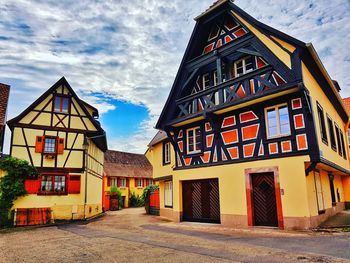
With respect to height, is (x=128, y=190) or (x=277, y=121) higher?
(x=277, y=121)

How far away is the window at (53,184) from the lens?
715 inches

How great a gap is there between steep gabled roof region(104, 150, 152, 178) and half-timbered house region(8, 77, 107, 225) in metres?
16.6

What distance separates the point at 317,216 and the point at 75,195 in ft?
47.3

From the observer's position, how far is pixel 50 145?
18.9 meters

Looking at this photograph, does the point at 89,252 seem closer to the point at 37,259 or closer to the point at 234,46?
the point at 37,259

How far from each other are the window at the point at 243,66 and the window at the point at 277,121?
2.42 metres

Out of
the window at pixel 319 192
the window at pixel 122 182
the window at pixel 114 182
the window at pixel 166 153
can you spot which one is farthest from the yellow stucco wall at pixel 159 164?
the window at pixel 122 182

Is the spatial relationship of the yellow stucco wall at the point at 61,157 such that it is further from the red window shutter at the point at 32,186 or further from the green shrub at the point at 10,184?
the green shrub at the point at 10,184

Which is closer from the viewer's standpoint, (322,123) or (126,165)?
(322,123)

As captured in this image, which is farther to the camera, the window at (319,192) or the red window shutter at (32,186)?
the red window shutter at (32,186)

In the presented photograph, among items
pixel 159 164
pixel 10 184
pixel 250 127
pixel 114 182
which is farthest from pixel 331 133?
pixel 114 182

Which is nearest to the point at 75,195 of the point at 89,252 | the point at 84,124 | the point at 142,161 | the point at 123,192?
the point at 84,124

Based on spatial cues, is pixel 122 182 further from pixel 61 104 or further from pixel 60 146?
pixel 61 104

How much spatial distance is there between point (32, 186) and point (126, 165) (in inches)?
894
